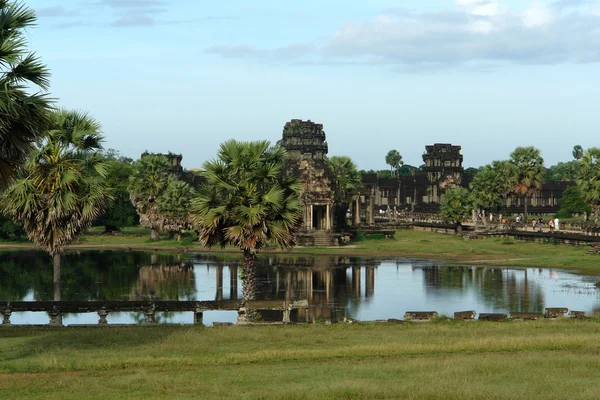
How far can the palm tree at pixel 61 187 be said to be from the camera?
32.0 m

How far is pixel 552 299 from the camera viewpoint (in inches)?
1854

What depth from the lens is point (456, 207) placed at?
311ft

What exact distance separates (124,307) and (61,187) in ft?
17.1

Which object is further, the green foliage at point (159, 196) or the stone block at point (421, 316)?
the green foliage at point (159, 196)

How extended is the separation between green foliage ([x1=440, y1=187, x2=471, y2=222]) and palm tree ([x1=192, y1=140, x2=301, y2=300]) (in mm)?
60585

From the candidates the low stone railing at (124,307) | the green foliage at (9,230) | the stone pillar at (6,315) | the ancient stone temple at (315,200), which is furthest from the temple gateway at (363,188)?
the green foliage at (9,230)

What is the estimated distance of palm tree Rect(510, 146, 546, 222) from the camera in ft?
330

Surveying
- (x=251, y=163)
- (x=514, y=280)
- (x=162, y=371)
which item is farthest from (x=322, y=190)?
(x=162, y=371)

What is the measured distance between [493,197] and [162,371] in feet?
273

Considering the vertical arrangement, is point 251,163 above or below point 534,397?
above

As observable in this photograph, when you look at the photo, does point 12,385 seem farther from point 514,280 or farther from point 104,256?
point 104,256

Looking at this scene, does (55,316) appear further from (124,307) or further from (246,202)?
(246,202)

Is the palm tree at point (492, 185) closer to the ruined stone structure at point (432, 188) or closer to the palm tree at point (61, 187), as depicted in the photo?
the ruined stone structure at point (432, 188)

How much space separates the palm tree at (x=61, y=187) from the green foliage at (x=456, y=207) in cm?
6553
